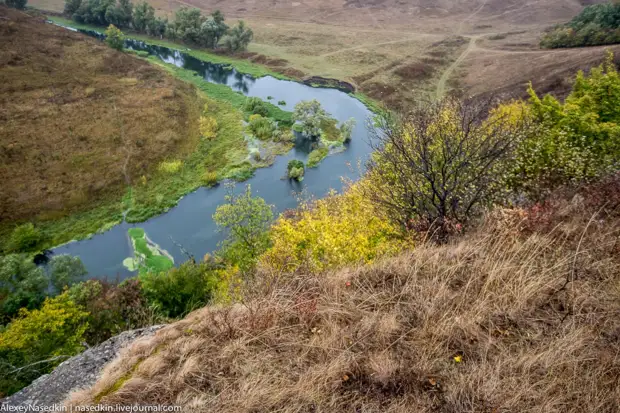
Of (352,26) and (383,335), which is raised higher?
(352,26)

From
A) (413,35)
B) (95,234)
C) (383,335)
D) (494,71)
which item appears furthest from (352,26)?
(383,335)

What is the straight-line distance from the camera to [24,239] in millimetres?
35312

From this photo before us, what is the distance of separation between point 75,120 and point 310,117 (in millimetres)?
37021

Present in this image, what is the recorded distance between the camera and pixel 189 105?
66938 mm

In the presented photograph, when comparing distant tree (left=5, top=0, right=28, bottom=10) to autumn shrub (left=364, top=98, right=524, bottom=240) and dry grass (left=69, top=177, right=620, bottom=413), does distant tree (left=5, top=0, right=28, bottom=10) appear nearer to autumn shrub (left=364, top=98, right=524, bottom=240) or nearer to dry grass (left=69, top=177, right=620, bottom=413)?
autumn shrub (left=364, top=98, right=524, bottom=240)

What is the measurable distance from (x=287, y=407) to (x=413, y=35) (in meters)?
124

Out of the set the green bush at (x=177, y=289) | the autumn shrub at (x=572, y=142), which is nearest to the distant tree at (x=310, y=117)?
the green bush at (x=177, y=289)

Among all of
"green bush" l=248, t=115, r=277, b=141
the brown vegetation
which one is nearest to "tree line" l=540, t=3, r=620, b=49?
"green bush" l=248, t=115, r=277, b=141

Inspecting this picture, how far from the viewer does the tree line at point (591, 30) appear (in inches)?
2820

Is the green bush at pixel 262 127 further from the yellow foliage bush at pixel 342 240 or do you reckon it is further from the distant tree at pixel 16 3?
the distant tree at pixel 16 3

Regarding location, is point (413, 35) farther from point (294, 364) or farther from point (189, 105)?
point (294, 364)

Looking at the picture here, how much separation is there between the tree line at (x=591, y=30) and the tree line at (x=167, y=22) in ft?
240

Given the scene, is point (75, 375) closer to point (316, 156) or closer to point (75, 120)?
point (316, 156)

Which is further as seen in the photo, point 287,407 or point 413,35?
point 413,35
